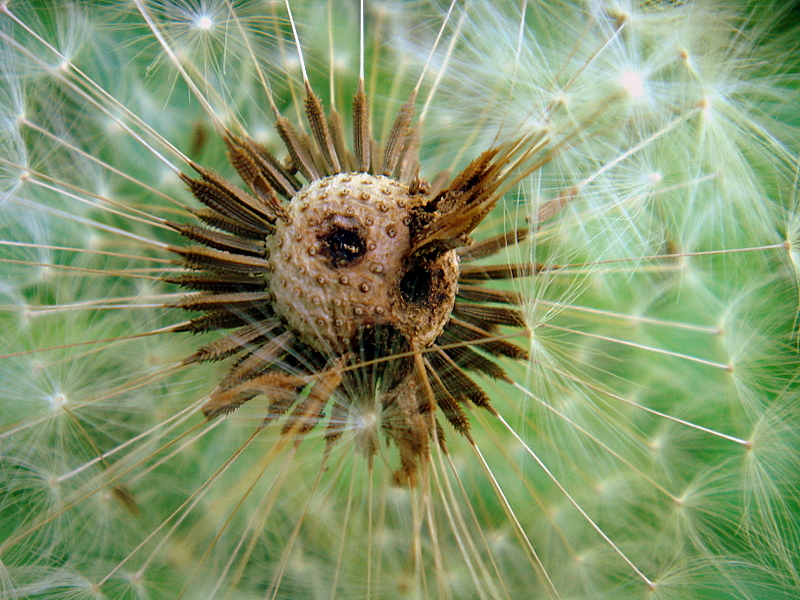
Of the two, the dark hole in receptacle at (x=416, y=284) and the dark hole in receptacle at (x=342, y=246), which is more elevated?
the dark hole in receptacle at (x=342, y=246)

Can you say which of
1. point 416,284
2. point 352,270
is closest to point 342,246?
point 352,270

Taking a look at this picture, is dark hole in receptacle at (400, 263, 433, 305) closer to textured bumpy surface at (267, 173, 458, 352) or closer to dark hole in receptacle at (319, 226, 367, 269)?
textured bumpy surface at (267, 173, 458, 352)

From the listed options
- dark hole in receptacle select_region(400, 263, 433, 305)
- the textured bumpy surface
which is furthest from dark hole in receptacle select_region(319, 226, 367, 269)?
dark hole in receptacle select_region(400, 263, 433, 305)

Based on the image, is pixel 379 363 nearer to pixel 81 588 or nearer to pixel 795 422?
pixel 81 588

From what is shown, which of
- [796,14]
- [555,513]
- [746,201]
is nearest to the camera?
[746,201]

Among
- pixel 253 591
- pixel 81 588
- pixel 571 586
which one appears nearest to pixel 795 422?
pixel 571 586

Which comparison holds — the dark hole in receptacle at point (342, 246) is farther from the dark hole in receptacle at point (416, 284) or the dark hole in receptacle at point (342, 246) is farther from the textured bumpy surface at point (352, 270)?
the dark hole in receptacle at point (416, 284)

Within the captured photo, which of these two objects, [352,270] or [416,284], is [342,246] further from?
[416,284]

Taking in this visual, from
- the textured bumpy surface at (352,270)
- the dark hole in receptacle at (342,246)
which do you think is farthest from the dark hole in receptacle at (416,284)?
the dark hole in receptacle at (342,246)
